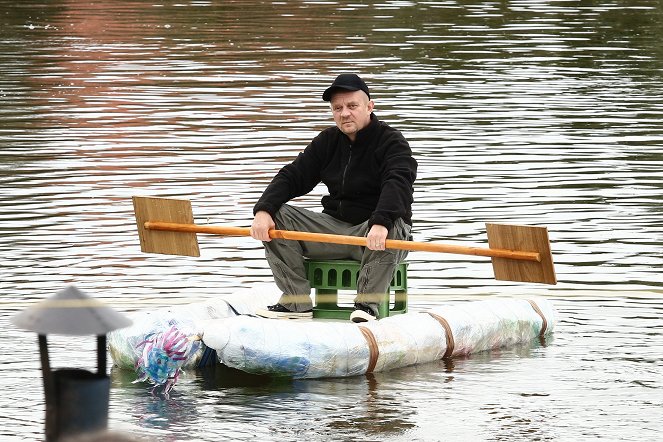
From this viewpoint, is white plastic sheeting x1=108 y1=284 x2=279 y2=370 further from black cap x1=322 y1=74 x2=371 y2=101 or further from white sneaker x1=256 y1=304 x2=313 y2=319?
black cap x1=322 y1=74 x2=371 y2=101

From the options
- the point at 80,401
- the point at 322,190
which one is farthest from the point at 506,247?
the point at 322,190

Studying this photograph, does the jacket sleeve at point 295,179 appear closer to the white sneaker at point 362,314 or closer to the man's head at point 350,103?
the man's head at point 350,103

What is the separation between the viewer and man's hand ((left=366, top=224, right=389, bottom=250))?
8883 mm

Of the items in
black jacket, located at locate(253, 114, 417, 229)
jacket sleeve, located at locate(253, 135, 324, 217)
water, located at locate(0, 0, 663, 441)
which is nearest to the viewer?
water, located at locate(0, 0, 663, 441)

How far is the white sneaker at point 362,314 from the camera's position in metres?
9.11

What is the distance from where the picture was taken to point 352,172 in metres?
9.45

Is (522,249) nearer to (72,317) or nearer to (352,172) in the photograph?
(352,172)

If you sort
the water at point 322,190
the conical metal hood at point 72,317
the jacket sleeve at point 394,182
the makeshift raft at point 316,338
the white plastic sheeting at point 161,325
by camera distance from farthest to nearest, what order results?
1. the jacket sleeve at point 394,182
2. the white plastic sheeting at point 161,325
3. the makeshift raft at point 316,338
4. the water at point 322,190
5. the conical metal hood at point 72,317

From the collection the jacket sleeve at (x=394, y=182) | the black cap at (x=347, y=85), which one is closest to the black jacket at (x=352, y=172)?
the jacket sleeve at (x=394, y=182)

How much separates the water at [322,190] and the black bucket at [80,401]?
3195 millimetres

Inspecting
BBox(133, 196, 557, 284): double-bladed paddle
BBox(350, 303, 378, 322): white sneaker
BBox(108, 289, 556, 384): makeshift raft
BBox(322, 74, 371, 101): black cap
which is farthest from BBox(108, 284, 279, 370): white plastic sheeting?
BBox(322, 74, 371, 101): black cap

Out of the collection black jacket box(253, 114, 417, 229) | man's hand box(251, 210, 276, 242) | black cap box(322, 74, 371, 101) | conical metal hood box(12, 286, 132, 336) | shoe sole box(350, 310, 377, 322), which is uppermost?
black cap box(322, 74, 371, 101)

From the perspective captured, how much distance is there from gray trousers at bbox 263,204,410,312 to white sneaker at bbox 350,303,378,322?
Result: 0.03m

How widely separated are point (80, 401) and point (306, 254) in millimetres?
5042
